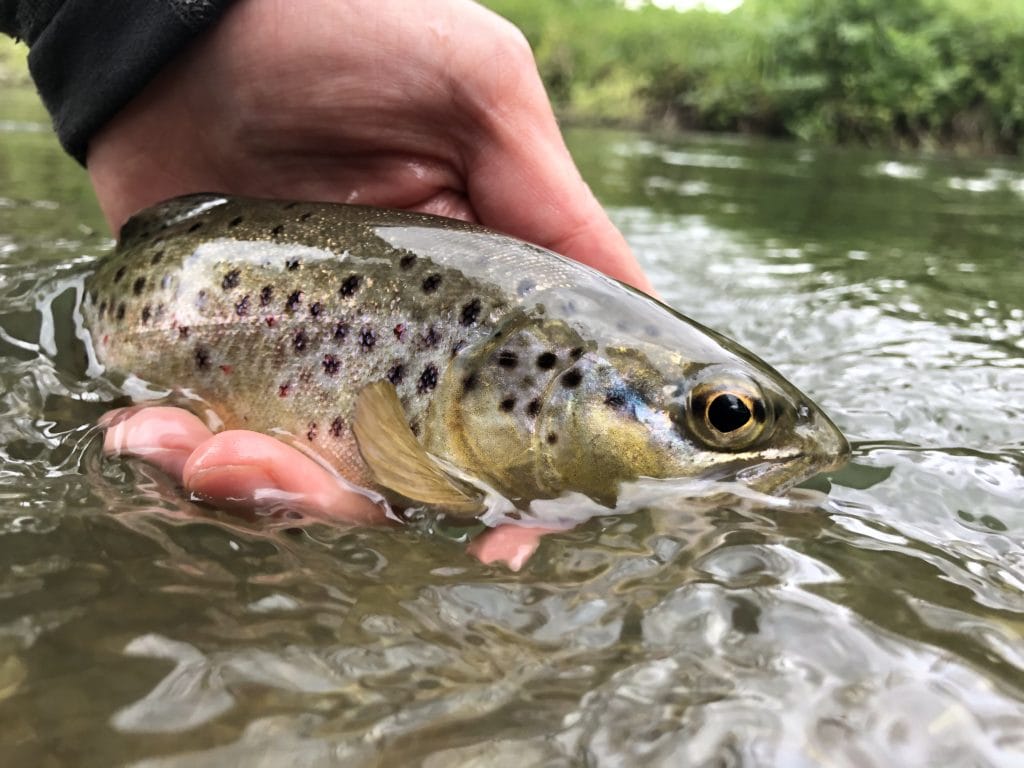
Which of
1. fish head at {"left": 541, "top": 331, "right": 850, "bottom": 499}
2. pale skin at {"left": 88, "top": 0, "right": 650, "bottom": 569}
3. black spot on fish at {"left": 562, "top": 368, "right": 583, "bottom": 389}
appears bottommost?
fish head at {"left": 541, "top": 331, "right": 850, "bottom": 499}

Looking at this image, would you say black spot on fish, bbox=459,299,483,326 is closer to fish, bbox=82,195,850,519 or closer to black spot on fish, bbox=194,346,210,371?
fish, bbox=82,195,850,519

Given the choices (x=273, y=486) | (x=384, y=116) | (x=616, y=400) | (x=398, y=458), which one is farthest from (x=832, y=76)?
(x=273, y=486)

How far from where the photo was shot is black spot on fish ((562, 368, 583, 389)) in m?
2.28

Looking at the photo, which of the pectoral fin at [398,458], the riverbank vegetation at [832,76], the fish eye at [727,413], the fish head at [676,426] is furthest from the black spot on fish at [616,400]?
the riverbank vegetation at [832,76]

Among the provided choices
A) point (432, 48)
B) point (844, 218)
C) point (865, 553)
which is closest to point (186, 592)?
point (865, 553)

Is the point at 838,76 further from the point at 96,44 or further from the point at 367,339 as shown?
the point at 367,339

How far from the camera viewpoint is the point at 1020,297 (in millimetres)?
5066

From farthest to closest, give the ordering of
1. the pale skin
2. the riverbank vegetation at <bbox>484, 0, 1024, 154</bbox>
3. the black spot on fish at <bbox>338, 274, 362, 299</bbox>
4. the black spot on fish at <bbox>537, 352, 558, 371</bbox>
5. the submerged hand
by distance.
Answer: the riverbank vegetation at <bbox>484, 0, 1024, 154</bbox> < the pale skin < the black spot on fish at <bbox>338, 274, 362, 299</bbox> < the black spot on fish at <bbox>537, 352, 558, 371</bbox> < the submerged hand

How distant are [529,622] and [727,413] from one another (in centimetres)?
85

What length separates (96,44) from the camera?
10.7ft

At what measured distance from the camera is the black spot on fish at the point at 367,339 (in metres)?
2.49

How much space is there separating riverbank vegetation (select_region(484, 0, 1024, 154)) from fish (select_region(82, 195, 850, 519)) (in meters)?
24.2

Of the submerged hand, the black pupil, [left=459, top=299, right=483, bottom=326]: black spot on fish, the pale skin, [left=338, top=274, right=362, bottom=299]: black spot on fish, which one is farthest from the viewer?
the pale skin

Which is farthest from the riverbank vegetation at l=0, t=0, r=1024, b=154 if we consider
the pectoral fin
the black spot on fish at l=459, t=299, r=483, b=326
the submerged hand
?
the submerged hand
